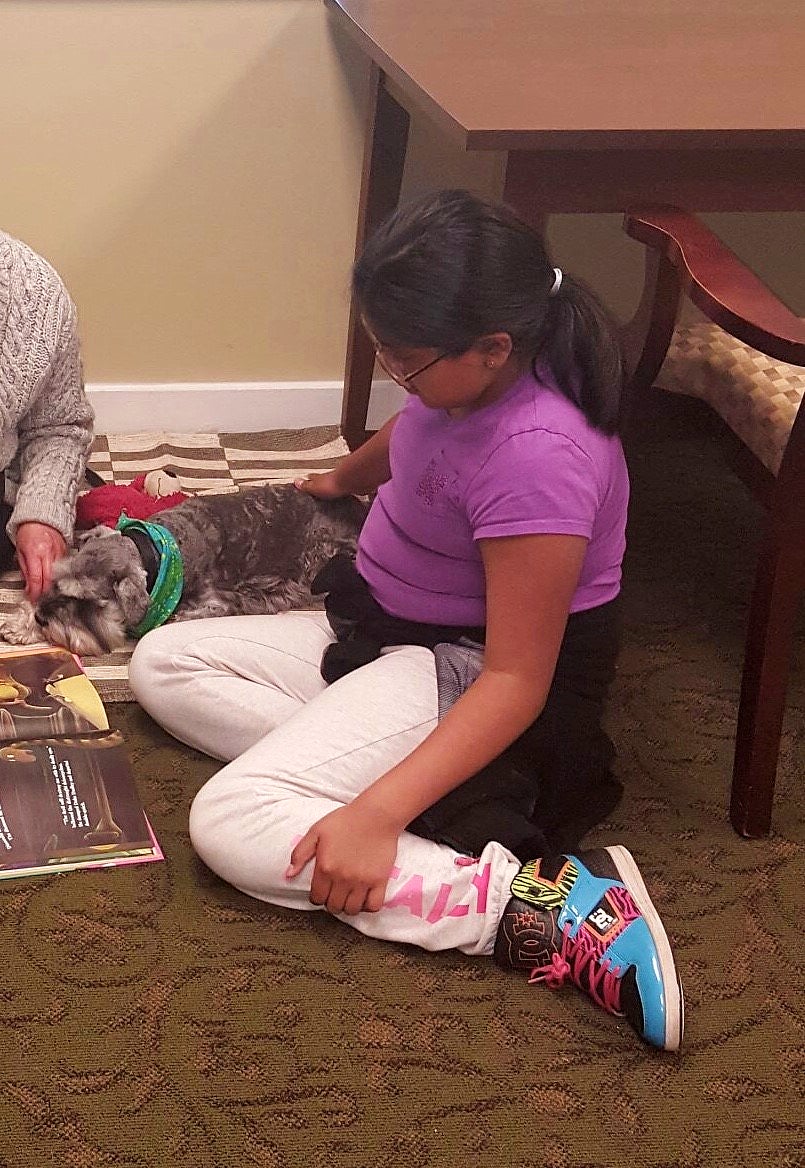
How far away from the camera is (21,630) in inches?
64.6

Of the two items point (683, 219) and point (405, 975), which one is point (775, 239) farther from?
point (405, 975)

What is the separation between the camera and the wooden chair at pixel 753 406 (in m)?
1.25

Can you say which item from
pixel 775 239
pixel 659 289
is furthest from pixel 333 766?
pixel 775 239

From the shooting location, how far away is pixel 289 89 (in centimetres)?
205

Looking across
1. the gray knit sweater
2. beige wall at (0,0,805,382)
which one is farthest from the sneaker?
beige wall at (0,0,805,382)

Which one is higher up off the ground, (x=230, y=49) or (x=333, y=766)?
(x=230, y=49)

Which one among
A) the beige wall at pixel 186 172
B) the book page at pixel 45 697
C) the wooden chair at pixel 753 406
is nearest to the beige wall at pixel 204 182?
the beige wall at pixel 186 172

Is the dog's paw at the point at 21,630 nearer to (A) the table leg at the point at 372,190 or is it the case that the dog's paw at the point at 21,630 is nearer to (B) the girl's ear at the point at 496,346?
(A) the table leg at the point at 372,190

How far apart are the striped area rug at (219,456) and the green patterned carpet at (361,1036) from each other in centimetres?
77

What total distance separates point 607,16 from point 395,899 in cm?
129

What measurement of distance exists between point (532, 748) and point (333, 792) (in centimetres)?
21

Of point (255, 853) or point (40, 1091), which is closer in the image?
point (40, 1091)

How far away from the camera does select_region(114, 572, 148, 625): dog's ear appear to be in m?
1.61

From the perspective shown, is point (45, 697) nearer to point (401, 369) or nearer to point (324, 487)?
point (324, 487)
